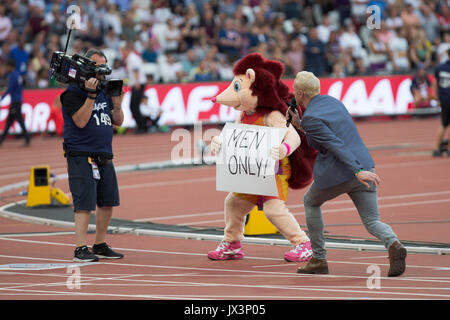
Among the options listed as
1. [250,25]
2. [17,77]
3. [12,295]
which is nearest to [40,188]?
[12,295]

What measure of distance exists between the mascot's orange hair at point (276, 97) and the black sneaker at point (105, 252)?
201cm

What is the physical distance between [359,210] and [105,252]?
2952 millimetres

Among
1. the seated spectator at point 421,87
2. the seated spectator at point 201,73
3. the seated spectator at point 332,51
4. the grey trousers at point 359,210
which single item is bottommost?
the grey trousers at point 359,210

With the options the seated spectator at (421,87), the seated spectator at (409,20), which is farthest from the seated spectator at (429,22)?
Answer: the seated spectator at (421,87)

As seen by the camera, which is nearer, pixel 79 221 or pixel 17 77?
pixel 79 221

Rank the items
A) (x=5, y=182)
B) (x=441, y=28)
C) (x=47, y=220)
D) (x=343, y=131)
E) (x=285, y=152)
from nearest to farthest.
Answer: (x=343, y=131)
(x=285, y=152)
(x=47, y=220)
(x=5, y=182)
(x=441, y=28)

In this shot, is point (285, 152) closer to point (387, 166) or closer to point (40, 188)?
point (40, 188)

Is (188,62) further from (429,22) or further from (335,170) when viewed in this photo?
(335,170)

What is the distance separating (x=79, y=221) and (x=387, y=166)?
31.7 ft

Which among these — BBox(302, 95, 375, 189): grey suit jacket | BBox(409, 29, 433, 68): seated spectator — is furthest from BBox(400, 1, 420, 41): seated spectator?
BBox(302, 95, 375, 189): grey suit jacket

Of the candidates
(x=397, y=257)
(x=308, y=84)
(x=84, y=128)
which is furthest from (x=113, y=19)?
(x=397, y=257)

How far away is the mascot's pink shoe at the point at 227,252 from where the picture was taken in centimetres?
959

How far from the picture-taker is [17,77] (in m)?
23.0

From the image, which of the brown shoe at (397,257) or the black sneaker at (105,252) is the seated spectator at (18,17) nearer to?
the black sneaker at (105,252)
